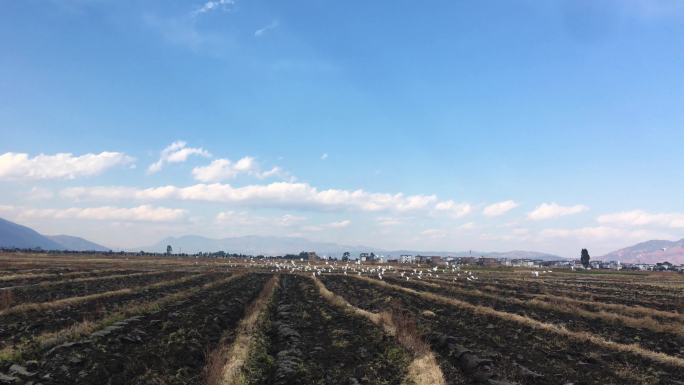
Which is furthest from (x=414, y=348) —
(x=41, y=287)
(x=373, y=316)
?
(x=41, y=287)

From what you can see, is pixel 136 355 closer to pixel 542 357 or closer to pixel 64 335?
pixel 64 335

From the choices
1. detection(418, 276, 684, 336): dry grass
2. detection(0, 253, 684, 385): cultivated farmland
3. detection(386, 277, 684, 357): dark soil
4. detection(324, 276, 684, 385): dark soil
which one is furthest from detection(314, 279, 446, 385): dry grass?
detection(418, 276, 684, 336): dry grass

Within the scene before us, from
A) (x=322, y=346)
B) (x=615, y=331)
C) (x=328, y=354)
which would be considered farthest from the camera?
(x=615, y=331)

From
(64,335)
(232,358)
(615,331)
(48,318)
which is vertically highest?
(64,335)

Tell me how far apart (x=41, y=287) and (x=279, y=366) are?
37.3 m

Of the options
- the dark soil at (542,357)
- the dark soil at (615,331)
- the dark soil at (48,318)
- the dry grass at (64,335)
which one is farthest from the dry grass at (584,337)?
the dark soil at (48,318)

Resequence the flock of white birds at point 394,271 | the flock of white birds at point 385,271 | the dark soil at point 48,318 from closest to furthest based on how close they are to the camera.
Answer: the dark soil at point 48,318 < the flock of white birds at point 394,271 < the flock of white birds at point 385,271

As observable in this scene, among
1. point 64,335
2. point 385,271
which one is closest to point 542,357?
point 64,335

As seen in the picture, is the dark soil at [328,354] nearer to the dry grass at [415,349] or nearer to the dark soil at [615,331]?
the dry grass at [415,349]

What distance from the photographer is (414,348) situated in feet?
59.2

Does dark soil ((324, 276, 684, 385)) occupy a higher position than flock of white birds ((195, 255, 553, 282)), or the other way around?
flock of white birds ((195, 255, 553, 282))

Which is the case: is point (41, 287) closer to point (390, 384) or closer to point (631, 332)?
point (390, 384)

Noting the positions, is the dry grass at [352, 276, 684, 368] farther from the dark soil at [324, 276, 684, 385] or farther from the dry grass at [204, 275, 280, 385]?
the dry grass at [204, 275, 280, 385]

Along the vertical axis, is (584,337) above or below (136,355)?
below
